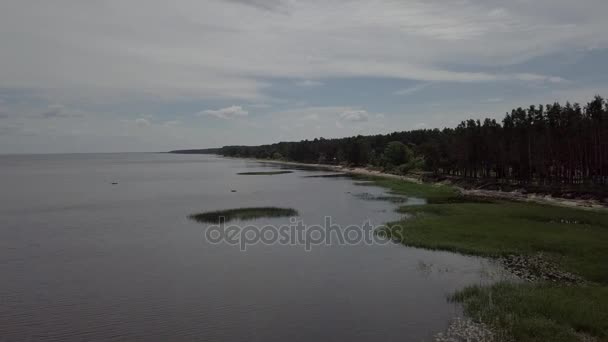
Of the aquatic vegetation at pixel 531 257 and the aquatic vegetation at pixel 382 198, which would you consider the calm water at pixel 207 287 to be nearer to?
the aquatic vegetation at pixel 531 257

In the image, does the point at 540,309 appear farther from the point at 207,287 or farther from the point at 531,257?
the point at 207,287

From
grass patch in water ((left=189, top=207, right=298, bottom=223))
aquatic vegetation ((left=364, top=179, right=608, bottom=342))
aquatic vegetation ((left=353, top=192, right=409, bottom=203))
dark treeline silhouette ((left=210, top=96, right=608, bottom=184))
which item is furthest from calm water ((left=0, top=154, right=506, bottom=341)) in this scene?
dark treeline silhouette ((left=210, top=96, right=608, bottom=184))


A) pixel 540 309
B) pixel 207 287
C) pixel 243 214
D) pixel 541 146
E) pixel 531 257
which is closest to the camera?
pixel 540 309

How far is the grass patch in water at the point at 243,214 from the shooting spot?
5472 cm

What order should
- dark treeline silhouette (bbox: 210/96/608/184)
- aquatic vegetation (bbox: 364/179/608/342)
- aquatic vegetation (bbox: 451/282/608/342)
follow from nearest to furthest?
aquatic vegetation (bbox: 451/282/608/342)
aquatic vegetation (bbox: 364/179/608/342)
dark treeline silhouette (bbox: 210/96/608/184)

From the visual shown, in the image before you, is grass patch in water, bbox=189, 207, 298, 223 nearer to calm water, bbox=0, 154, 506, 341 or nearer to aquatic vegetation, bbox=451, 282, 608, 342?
calm water, bbox=0, 154, 506, 341

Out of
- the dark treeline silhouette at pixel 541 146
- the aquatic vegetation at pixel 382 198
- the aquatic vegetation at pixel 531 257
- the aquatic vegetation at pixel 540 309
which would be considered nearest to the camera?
the aquatic vegetation at pixel 540 309

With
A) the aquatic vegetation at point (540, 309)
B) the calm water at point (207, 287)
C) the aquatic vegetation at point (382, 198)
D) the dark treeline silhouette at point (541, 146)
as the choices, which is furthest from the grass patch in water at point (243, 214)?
the dark treeline silhouette at point (541, 146)

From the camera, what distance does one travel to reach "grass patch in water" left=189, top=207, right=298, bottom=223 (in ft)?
180

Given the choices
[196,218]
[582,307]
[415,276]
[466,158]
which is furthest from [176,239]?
[466,158]

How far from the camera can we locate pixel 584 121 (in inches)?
2736

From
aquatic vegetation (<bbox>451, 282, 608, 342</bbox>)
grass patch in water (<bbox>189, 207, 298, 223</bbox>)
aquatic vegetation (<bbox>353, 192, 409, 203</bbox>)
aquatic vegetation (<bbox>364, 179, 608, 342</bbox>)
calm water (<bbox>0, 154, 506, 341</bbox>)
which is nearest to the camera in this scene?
aquatic vegetation (<bbox>451, 282, 608, 342</bbox>)

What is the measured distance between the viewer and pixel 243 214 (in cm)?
5697

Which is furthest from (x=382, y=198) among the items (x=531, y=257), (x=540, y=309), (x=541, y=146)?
(x=540, y=309)
